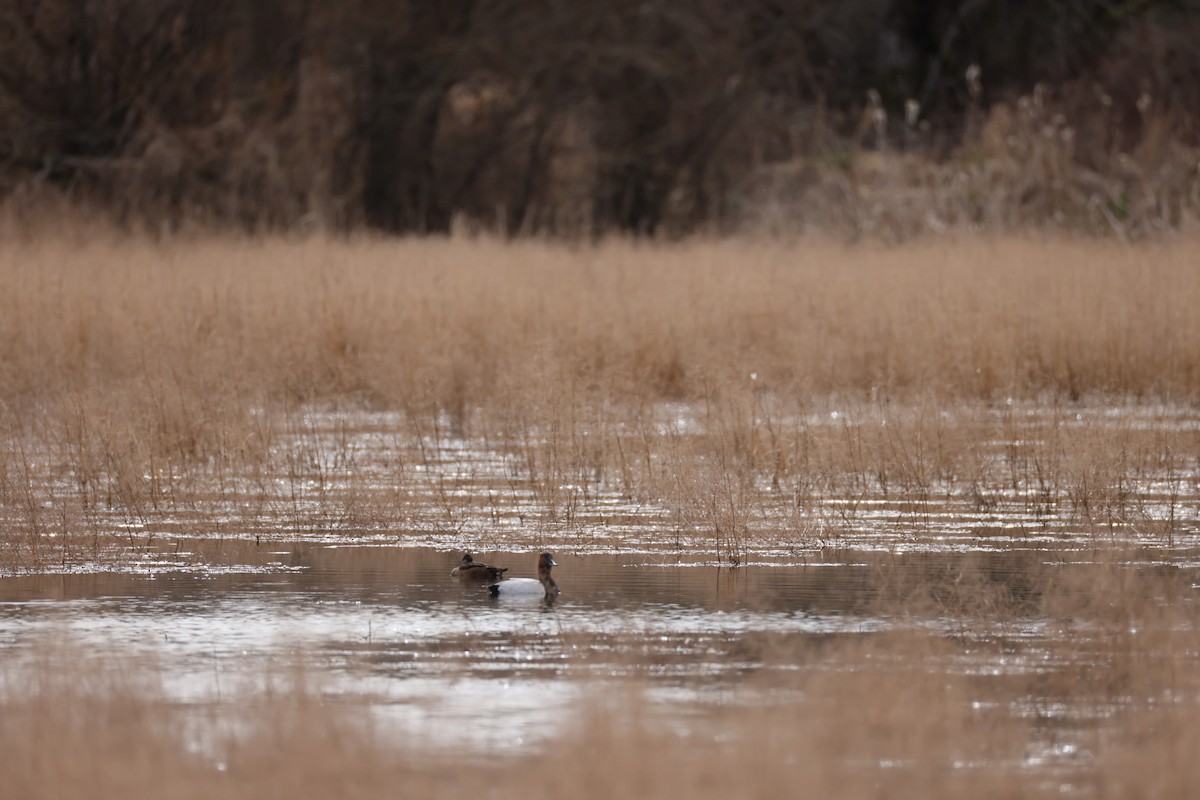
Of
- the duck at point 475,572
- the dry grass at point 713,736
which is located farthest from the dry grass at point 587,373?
the dry grass at point 713,736

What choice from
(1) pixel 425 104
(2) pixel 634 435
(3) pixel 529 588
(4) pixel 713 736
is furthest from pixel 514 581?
(1) pixel 425 104

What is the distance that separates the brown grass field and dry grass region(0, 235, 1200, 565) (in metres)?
0.03

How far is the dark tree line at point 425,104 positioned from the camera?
21188 mm

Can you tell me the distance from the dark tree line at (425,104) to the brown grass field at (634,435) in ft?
14.9

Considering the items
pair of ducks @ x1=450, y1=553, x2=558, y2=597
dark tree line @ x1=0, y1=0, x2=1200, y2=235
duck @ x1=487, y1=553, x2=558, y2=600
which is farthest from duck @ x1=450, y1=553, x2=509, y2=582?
dark tree line @ x1=0, y1=0, x2=1200, y2=235

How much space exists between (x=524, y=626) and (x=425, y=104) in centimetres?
1935

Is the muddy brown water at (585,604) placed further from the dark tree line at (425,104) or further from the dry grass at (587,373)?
the dark tree line at (425,104)

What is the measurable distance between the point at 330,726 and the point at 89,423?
4708 millimetres

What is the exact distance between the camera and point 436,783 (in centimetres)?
374

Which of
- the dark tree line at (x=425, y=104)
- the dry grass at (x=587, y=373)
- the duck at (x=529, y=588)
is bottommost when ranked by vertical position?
the duck at (x=529, y=588)

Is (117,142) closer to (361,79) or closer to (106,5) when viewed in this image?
(106,5)

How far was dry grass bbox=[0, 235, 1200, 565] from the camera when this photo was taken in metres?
7.60

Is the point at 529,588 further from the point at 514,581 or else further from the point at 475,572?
the point at 475,572

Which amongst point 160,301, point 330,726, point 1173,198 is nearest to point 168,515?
point 330,726
